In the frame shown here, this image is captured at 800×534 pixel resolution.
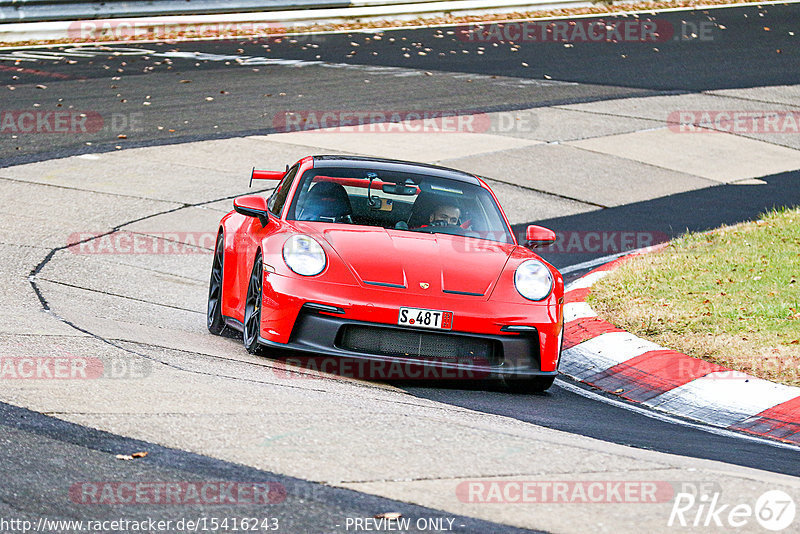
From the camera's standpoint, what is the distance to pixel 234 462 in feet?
14.5

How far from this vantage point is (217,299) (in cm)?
809

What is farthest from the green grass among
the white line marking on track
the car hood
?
the car hood

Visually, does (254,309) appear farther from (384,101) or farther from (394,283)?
(384,101)

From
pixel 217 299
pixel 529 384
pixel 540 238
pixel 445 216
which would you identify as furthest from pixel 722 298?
pixel 217 299

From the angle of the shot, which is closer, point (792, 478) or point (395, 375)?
point (792, 478)

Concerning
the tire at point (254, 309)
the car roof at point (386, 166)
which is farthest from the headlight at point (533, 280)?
the tire at point (254, 309)

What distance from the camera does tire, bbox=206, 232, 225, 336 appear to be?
803 cm

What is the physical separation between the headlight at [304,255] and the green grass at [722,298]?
252 cm

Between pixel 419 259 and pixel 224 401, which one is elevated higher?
pixel 419 259

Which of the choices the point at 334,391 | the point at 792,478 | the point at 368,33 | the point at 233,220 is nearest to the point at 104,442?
the point at 334,391

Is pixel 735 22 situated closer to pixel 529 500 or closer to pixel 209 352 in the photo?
pixel 209 352

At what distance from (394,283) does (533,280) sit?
0.90m

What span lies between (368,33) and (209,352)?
57.7 feet

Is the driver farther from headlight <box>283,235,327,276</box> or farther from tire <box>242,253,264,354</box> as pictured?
tire <box>242,253,264,354</box>
